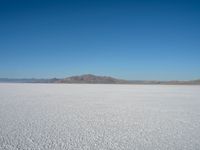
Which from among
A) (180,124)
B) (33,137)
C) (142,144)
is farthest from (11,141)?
(180,124)

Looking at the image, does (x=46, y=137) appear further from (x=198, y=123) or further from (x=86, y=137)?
(x=198, y=123)

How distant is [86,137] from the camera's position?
2.93 meters

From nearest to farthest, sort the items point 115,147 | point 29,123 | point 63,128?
point 115,147 → point 63,128 → point 29,123

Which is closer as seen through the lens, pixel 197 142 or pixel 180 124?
pixel 197 142

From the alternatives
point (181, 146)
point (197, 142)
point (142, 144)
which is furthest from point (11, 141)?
point (197, 142)

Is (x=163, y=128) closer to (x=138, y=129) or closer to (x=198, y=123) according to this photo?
(x=138, y=129)

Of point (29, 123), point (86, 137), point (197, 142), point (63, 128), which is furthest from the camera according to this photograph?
point (29, 123)

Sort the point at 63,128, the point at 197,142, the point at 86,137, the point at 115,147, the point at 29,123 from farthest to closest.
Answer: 1. the point at 29,123
2. the point at 63,128
3. the point at 86,137
4. the point at 197,142
5. the point at 115,147

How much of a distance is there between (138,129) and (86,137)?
3.29ft

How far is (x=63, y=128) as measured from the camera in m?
3.40

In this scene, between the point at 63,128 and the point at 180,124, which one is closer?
the point at 63,128

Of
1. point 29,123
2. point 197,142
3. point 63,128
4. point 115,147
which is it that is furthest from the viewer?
point 29,123

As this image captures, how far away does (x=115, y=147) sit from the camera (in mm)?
2525

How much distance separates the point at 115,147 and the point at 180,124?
1.88 metres
